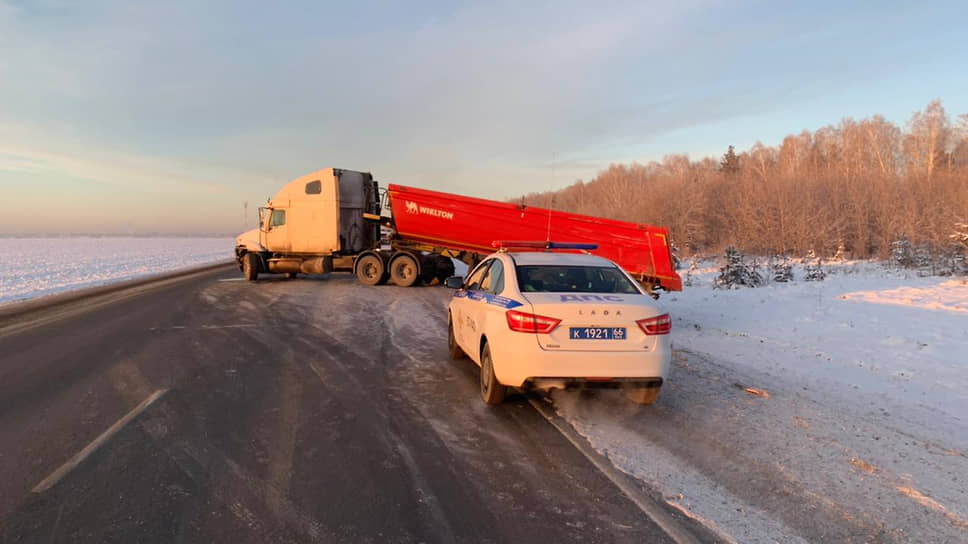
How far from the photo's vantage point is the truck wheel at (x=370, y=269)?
1848 cm

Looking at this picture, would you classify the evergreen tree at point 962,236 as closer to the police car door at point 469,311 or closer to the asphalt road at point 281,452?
the police car door at point 469,311

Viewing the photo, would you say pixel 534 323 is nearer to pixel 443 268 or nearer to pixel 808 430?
pixel 808 430

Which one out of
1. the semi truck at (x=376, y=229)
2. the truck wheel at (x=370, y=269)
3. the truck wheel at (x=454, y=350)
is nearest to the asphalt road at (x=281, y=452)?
the truck wheel at (x=454, y=350)

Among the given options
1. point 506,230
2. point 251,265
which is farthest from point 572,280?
point 251,265

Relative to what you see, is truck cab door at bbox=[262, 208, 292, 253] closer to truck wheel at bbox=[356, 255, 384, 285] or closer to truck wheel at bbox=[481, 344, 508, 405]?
truck wheel at bbox=[356, 255, 384, 285]

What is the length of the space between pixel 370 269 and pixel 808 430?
51.1 feet

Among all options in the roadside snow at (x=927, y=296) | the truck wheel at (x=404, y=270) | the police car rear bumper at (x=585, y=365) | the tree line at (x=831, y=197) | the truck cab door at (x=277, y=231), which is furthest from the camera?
the tree line at (x=831, y=197)

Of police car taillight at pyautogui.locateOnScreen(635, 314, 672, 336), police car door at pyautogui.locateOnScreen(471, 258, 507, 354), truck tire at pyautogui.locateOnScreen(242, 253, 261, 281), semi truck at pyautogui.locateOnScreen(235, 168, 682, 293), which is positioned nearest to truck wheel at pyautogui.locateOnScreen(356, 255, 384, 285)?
semi truck at pyautogui.locateOnScreen(235, 168, 682, 293)

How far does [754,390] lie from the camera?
6090 mm

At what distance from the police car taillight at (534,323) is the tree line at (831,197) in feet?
46.9

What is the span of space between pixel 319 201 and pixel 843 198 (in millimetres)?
33181

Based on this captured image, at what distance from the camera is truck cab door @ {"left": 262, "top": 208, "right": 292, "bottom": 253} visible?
63.2 ft

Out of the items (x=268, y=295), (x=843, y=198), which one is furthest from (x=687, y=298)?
(x=843, y=198)

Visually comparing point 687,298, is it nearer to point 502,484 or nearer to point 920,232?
point 502,484
